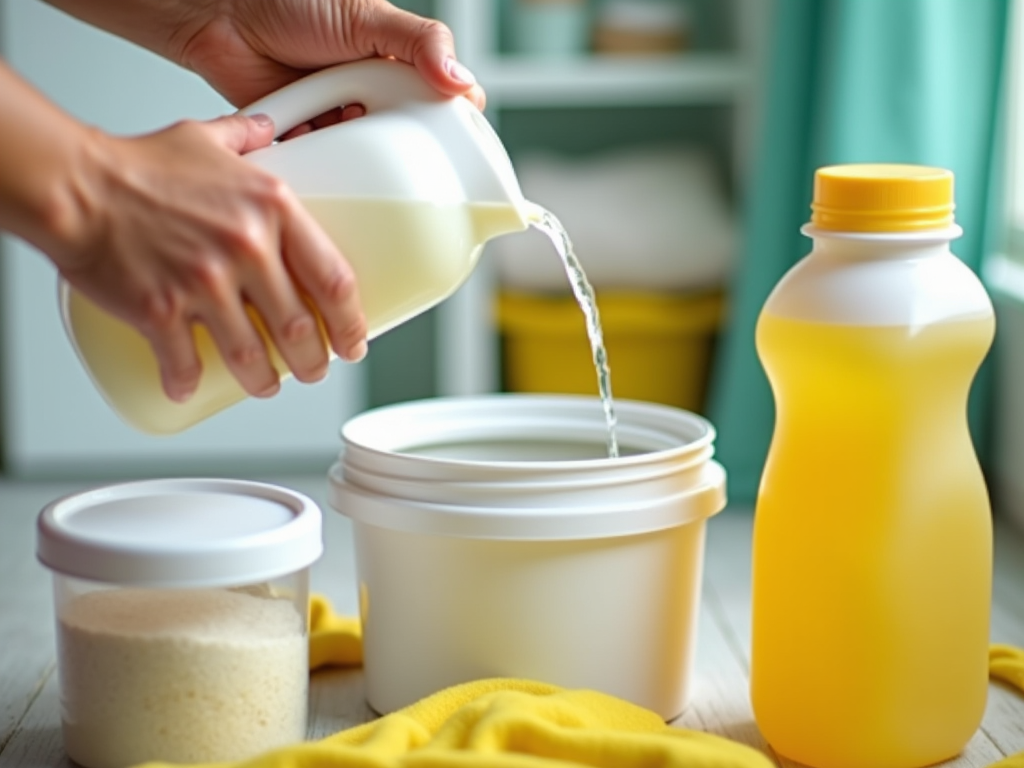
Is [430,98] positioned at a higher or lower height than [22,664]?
higher

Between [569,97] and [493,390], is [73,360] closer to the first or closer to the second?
[493,390]

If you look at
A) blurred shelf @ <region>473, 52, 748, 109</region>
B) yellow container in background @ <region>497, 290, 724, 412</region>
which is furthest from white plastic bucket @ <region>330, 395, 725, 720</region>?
blurred shelf @ <region>473, 52, 748, 109</region>

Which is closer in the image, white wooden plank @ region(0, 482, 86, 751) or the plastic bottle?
the plastic bottle

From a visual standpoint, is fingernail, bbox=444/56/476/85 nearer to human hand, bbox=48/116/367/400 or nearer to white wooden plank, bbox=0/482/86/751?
human hand, bbox=48/116/367/400

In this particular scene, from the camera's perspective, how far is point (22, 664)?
4.03 ft

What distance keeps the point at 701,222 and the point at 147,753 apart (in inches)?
47.5

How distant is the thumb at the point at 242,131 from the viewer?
901mm

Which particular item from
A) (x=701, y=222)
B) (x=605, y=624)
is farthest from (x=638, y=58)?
(x=605, y=624)

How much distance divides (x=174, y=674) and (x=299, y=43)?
18.5 inches

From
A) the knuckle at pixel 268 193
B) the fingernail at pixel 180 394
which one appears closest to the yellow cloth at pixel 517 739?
the fingernail at pixel 180 394

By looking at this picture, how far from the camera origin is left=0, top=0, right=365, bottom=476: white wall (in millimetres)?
1890

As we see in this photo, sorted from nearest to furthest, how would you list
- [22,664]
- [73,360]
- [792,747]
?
[792,747], [22,664], [73,360]

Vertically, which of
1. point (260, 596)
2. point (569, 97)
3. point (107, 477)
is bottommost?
point (107, 477)

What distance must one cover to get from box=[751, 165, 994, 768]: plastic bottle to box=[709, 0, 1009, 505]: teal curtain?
28.4 inches
